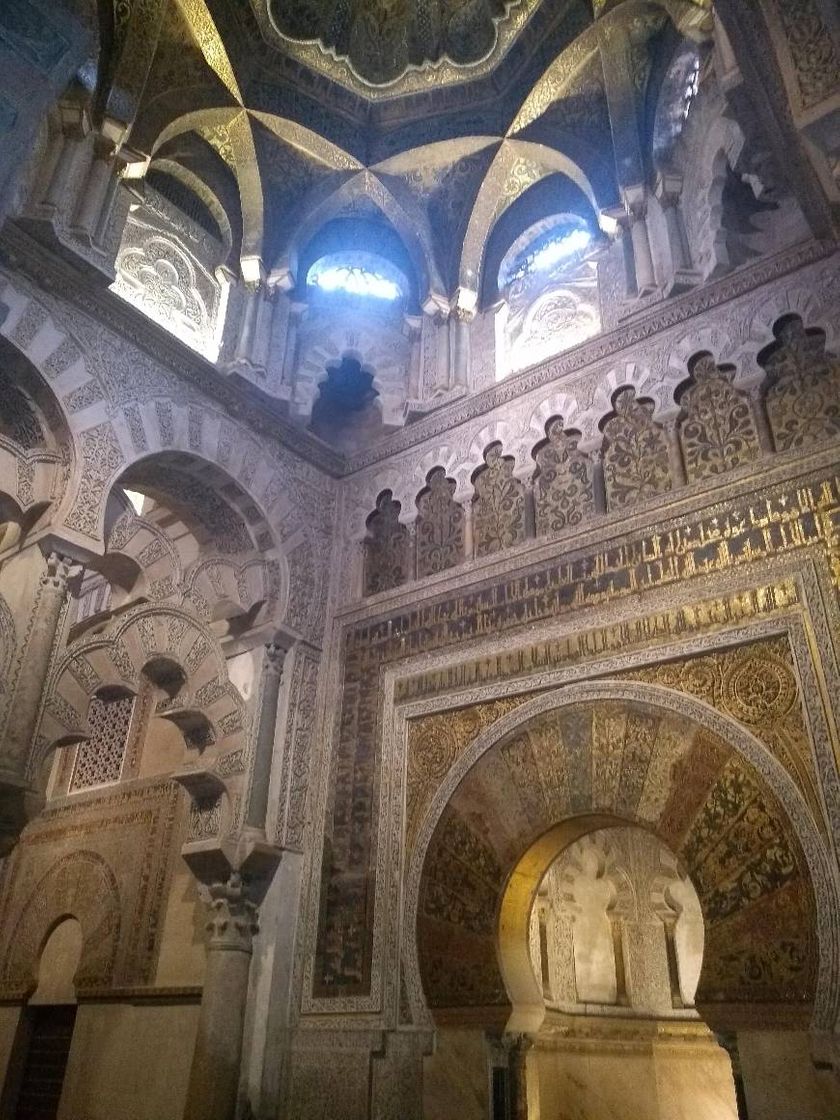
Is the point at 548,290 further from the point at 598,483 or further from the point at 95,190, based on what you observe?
the point at 95,190

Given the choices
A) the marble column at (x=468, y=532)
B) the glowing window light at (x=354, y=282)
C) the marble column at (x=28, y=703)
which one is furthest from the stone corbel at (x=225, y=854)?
the glowing window light at (x=354, y=282)

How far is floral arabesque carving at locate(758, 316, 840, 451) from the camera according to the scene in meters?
5.07

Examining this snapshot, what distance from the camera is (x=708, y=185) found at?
237 inches

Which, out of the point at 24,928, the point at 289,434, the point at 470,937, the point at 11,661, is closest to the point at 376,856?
the point at 470,937

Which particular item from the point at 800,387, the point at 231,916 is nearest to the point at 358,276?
the point at 800,387

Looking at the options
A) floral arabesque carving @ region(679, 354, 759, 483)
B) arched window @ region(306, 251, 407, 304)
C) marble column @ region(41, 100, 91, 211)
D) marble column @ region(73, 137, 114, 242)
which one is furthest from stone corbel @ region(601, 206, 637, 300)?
marble column @ region(41, 100, 91, 211)

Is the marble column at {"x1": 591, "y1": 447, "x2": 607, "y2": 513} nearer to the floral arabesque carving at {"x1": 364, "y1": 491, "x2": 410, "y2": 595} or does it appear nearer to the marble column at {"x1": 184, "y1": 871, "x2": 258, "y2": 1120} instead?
the floral arabesque carving at {"x1": 364, "y1": 491, "x2": 410, "y2": 595}

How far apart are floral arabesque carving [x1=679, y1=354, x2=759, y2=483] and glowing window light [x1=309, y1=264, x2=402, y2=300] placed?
3.15 meters

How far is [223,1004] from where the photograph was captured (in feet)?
18.2

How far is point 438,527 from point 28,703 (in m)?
3.05

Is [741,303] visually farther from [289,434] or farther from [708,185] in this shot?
[289,434]

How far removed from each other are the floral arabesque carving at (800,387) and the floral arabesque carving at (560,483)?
124cm

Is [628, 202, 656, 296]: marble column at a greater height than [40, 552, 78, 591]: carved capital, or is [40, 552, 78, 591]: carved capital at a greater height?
[628, 202, 656, 296]: marble column

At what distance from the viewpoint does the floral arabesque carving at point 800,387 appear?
5066 millimetres
